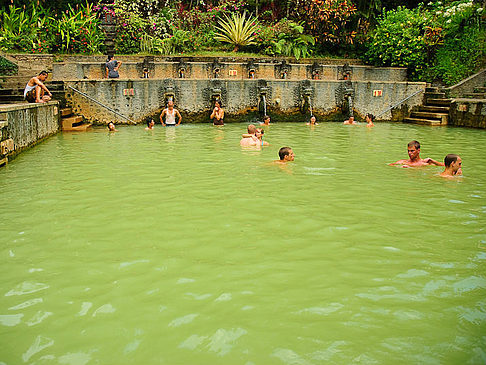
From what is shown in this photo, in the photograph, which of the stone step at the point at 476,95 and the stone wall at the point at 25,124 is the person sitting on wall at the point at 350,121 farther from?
the stone wall at the point at 25,124

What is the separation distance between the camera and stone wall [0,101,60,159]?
28.5 ft

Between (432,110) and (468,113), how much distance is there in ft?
5.93

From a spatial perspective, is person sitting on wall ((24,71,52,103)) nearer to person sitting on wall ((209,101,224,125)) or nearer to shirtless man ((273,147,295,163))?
person sitting on wall ((209,101,224,125))

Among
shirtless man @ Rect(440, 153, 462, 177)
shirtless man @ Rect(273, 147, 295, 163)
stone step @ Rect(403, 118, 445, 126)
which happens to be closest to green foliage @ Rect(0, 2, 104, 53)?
shirtless man @ Rect(273, 147, 295, 163)

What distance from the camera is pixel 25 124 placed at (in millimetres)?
10125

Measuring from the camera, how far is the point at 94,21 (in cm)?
2012

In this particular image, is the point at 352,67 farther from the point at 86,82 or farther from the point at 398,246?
the point at 398,246

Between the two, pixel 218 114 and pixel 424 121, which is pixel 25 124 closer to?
pixel 218 114

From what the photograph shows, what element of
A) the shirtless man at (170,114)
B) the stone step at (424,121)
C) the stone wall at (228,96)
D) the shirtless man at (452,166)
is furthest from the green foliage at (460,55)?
the shirtless man at (452,166)

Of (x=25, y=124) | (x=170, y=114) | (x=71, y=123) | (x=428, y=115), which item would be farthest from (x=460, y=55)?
(x=25, y=124)

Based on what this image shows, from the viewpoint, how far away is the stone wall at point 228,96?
15.5 metres

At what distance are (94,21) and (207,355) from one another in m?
20.7

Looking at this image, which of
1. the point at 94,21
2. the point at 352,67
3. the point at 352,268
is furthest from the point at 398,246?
the point at 94,21

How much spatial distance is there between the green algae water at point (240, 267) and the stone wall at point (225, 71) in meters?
10.2
